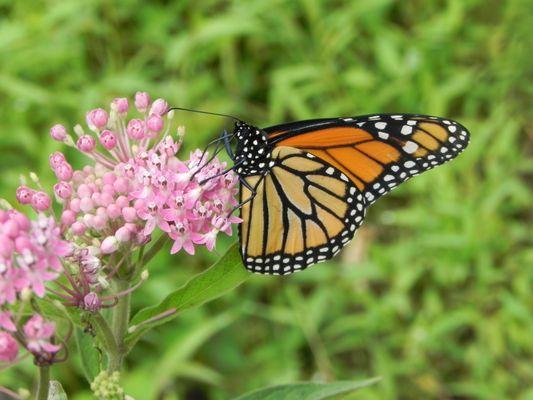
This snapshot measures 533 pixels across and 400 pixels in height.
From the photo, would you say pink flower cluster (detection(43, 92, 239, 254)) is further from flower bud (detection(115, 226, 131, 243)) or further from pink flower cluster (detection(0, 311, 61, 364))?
pink flower cluster (detection(0, 311, 61, 364))

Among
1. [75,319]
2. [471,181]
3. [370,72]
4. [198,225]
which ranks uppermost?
[370,72]

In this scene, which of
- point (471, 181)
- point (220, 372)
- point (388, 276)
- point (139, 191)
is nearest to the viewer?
point (139, 191)

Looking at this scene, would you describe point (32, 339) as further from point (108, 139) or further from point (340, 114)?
point (340, 114)

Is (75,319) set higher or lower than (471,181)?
lower

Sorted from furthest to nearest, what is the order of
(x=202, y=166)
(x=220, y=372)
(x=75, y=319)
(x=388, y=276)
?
(x=388, y=276)
(x=220, y=372)
(x=202, y=166)
(x=75, y=319)

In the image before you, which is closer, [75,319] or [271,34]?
[75,319]

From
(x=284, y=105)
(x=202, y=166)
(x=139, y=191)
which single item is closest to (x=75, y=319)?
(x=139, y=191)

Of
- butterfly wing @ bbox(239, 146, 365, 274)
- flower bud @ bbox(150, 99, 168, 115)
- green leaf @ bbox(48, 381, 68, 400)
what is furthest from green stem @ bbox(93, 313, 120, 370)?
butterfly wing @ bbox(239, 146, 365, 274)

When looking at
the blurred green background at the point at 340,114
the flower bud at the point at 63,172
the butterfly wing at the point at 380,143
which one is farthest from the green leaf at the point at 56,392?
the blurred green background at the point at 340,114

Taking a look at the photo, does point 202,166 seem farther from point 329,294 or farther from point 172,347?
point 329,294

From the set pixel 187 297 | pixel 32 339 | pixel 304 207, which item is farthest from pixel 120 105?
pixel 304 207
